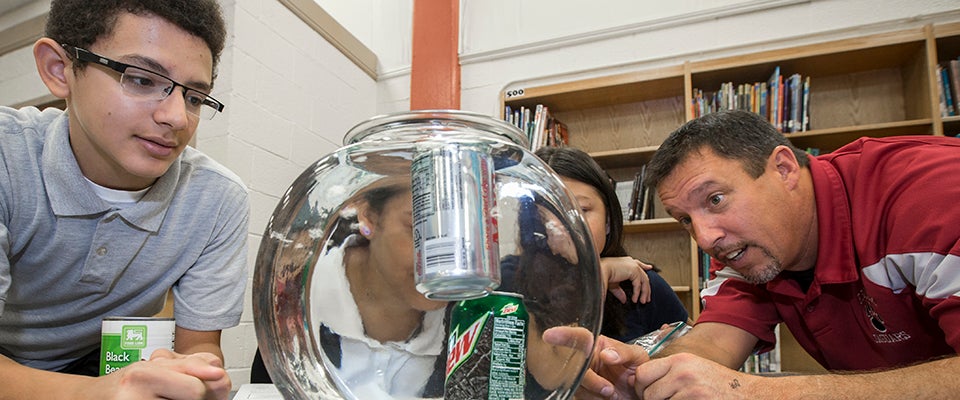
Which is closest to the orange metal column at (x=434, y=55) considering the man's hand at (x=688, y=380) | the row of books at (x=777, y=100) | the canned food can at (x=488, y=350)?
the row of books at (x=777, y=100)

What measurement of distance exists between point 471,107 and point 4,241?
2.66 m

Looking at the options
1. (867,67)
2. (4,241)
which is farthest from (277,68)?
(867,67)

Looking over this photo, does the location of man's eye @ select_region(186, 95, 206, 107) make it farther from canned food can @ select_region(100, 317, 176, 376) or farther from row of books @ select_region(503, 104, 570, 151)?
row of books @ select_region(503, 104, 570, 151)

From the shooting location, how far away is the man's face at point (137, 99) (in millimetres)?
955

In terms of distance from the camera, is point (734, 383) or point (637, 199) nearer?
point (734, 383)

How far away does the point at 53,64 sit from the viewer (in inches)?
39.9

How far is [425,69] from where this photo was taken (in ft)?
11.2

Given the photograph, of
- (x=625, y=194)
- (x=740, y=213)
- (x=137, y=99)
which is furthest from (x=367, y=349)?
(x=625, y=194)

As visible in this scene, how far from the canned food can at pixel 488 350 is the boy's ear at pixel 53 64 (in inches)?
33.8

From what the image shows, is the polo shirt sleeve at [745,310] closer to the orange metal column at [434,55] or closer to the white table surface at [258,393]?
the white table surface at [258,393]

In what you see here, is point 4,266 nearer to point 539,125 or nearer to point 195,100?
point 195,100

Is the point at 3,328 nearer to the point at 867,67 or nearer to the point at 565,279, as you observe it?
the point at 565,279

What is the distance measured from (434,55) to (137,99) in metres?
2.54

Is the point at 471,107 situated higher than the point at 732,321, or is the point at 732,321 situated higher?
the point at 471,107
